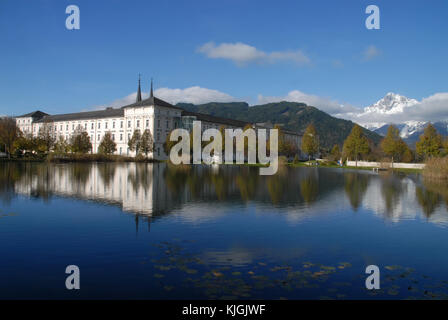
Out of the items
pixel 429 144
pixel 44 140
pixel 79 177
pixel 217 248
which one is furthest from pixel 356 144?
pixel 217 248

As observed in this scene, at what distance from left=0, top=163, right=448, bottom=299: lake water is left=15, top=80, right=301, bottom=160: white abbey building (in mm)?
67174

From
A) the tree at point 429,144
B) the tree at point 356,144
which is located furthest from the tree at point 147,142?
the tree at point 429,144

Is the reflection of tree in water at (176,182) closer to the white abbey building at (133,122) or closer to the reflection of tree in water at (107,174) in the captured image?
the reflection of tree in water at (107,174)

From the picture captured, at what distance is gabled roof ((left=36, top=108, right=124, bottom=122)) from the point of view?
311 feet

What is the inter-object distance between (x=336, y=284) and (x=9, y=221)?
10.5 m

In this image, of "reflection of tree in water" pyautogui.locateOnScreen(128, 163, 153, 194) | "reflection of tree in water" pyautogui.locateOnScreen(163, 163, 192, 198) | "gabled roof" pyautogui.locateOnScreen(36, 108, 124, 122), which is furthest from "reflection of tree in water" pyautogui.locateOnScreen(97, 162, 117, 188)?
"gabled roof" pyautogui.locateOnScreen(36, 108, 124, 122)

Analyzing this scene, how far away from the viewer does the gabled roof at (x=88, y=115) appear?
9469 cm

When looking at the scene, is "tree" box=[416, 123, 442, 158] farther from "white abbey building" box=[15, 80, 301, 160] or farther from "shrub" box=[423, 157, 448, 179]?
"white abbey building" box=[15, 80, 301, 160]

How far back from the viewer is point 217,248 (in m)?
9.19

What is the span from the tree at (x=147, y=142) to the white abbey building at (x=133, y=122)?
3.97 metres

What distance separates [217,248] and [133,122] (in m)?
82.6

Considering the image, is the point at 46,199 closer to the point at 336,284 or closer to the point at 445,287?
the point at 336,284
